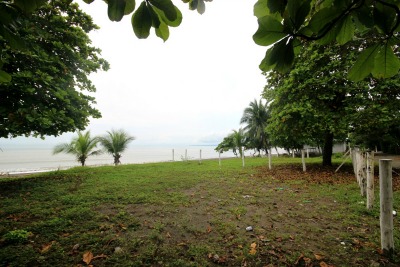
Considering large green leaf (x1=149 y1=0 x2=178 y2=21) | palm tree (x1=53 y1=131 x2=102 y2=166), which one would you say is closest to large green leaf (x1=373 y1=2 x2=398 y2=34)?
large green leaf (x1=149 y1=0 x2=178 y2=21)

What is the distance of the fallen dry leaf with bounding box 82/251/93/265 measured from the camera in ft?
9.41

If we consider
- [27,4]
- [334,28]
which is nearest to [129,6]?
[27,4]

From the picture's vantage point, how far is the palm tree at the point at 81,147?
14.4m

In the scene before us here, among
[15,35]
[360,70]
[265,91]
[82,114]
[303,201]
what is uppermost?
[265,91]

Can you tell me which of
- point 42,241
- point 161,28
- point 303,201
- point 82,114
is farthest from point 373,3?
point 82,114

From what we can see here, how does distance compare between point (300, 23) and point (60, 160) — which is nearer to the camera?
point (300, 23)

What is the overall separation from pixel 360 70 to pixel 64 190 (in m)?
7.88

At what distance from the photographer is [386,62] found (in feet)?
3.16

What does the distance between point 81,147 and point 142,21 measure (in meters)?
15.8

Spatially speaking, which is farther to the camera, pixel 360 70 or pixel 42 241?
pixel 42 241

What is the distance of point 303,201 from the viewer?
18.9ft

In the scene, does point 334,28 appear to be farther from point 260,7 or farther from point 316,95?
point 316,95

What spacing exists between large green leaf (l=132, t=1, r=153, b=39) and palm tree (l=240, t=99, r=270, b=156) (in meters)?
32.6

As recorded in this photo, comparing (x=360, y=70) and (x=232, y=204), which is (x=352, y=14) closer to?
(x=360, y=70)
